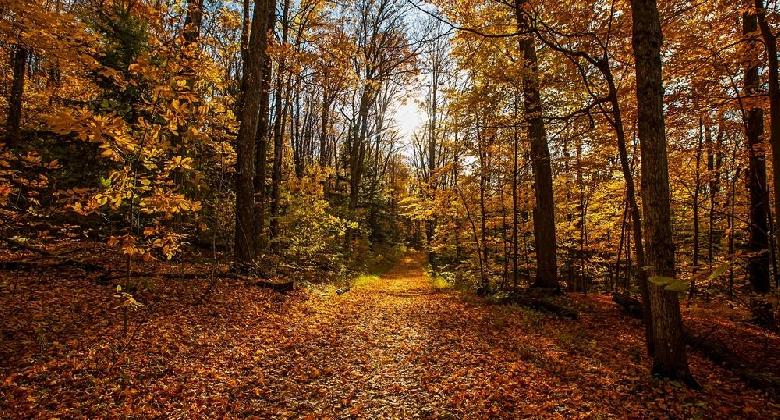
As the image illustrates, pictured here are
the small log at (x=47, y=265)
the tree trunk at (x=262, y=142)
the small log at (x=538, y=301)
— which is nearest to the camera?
the small log at (x=47, y=265)

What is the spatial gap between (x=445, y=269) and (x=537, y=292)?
11311mm

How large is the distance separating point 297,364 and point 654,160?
614 centimetres

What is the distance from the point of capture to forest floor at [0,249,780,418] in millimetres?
4883

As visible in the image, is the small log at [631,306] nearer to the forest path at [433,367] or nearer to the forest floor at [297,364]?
the forest floor at [297,364]

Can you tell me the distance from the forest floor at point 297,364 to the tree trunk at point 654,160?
118 cm

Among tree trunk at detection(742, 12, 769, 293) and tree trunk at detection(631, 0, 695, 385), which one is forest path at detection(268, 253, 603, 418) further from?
tree trunk at detection(742, 12, 769, 293)

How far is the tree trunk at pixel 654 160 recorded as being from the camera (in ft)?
17.8

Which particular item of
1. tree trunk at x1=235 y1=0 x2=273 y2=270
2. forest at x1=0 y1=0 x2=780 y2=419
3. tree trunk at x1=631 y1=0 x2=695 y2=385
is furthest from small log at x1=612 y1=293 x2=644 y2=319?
tree trunk at x1=235 y1=0 x2=273 y2=270

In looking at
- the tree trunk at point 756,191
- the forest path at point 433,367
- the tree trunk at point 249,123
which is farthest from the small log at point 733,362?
the tree trunk at point 249,123

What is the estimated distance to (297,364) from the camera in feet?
21.0

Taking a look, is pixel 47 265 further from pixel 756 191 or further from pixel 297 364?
pixel 756 191

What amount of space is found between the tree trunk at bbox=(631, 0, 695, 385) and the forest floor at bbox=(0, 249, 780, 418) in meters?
1.18

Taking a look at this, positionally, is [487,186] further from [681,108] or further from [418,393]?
[418,393]

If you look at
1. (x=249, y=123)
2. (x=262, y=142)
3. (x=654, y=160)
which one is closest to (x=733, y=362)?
(x=654, y=160)
